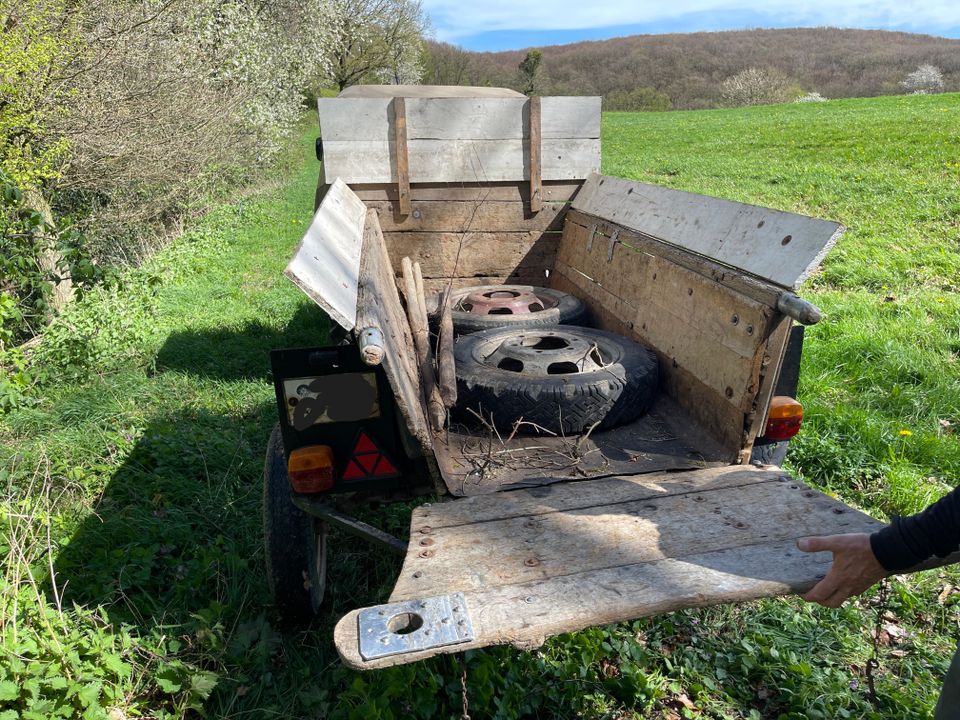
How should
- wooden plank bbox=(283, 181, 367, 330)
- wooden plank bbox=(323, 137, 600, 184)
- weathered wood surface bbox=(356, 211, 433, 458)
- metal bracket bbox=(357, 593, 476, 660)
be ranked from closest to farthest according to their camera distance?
metal bracket bbox=(357, 593, 476, 660)
wooden plank bbox=(283, 181, 367, 330)
weathered wood surface bbox=(356, 211, 433, 458)
wooden plank bbox=(323, 137, 600, 184)

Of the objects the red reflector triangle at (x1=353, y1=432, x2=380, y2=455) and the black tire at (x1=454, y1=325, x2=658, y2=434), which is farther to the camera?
the black tire at (x1=454, y1=325, x2=658, y2=434)

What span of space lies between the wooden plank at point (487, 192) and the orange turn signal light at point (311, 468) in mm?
2809

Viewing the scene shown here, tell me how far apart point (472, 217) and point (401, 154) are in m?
0.66

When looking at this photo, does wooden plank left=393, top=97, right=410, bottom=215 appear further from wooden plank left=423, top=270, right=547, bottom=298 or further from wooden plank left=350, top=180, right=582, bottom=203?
wooden plank left=423, top=270, right=547, bottom=298

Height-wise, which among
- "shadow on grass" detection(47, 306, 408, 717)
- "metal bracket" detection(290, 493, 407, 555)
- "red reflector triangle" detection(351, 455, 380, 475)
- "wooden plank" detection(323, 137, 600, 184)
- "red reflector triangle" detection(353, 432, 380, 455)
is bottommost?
"shadow on grass" detection(47, 306, 408, 717)

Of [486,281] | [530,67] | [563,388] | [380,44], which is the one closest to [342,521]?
[563,388]

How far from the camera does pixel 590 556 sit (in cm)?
181

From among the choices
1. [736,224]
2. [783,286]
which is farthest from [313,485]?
[736,224]

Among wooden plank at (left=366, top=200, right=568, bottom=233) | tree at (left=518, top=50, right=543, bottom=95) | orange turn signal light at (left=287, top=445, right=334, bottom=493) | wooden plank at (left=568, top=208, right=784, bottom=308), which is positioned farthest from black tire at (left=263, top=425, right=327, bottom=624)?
tree at (left=518, top=50, right=543, bottom=95)

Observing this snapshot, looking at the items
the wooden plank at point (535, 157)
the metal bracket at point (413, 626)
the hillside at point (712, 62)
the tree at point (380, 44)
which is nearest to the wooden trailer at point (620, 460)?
the metal bracket at point (413, 626)

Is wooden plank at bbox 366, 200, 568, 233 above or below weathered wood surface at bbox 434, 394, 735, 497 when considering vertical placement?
above

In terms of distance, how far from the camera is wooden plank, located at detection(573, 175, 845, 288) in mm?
2096

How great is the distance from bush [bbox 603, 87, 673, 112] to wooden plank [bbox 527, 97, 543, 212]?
46503 mm

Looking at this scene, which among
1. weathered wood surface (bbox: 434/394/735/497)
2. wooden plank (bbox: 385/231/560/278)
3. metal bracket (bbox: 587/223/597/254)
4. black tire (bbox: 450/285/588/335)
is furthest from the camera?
wooden plank (bbox: 385/231/560/278)
